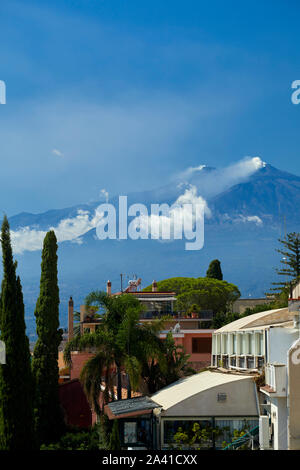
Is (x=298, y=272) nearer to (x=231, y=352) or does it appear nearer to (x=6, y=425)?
(x=231, y=352)

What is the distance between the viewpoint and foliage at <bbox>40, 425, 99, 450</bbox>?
28266 mm

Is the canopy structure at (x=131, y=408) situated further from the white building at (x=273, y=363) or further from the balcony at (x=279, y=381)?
the balcony at (x=279, y=381)

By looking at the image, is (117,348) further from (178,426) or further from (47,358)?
(178,426)

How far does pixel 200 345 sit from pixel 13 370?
80.4 feet

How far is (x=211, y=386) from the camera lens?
25.4 m

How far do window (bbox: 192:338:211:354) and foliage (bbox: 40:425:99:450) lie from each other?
58.4 ft

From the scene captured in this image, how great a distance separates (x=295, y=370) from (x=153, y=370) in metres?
14.4

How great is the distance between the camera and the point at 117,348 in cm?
3222

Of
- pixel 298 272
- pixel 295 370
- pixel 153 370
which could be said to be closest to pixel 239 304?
pixel 298 272

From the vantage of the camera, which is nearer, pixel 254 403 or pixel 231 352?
pixel 254 403

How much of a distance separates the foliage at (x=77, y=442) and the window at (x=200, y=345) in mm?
17815

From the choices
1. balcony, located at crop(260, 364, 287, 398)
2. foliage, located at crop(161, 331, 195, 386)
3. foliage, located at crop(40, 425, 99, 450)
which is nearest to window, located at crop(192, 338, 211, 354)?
foliage, located at crop(161, 331, 195, 386)

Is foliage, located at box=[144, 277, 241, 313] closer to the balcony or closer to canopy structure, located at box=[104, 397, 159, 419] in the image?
canopy structure, located at box=[104, 397, 159, 419]
